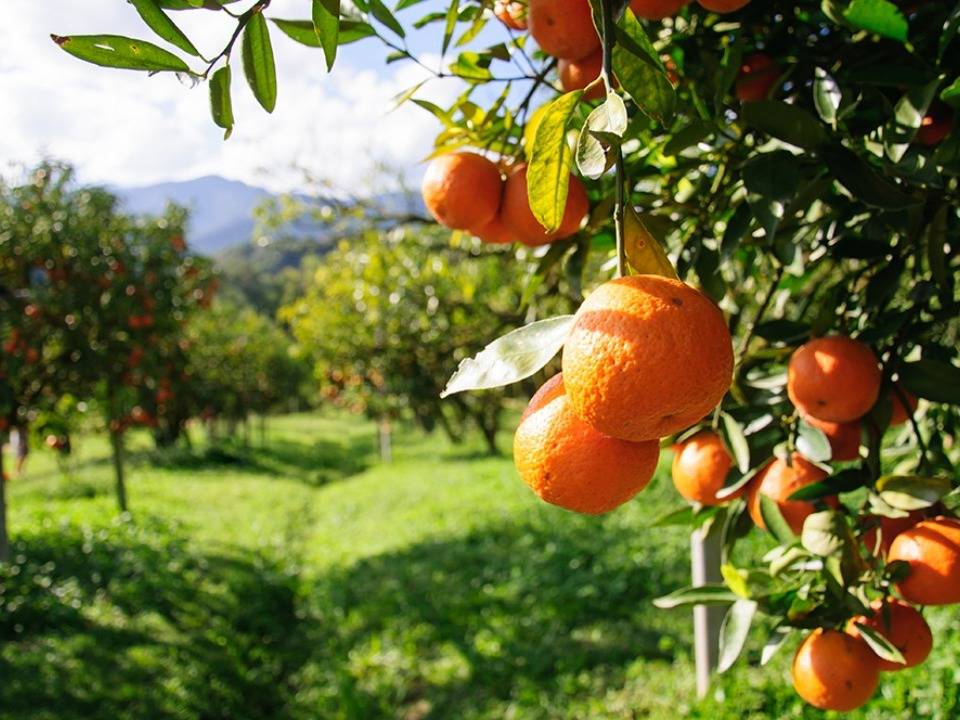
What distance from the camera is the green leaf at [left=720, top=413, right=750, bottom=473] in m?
0.96

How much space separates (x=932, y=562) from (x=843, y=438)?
23 centimetres

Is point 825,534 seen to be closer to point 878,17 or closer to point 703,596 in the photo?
point 703,596

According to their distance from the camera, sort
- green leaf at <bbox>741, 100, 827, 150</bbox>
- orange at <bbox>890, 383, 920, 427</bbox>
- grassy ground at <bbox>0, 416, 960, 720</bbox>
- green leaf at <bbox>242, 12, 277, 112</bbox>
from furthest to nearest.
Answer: grassy ground at <bbox>0, 416, 960, 720</bbox>
orange at <bbox>890, 383, 920, 427</bbox>
green leaf at <bbox>741, 100, 827, 150</bbox>
green leaf at <bbox>242, 12, 277, 112</bbox>

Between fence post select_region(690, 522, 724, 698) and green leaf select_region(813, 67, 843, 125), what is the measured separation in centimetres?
131

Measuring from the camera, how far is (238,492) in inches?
416

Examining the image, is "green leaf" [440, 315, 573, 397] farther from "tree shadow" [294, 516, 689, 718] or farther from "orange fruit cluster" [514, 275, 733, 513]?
"tree shadow" [294, 516, 689, 718]

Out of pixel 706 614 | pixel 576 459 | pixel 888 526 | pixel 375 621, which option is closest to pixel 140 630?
pixel 375 621

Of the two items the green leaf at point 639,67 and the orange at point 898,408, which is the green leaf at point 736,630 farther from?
the green leaf at point 639,67

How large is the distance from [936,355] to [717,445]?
1.20 ft

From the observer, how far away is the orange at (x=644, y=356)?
1.73 ft

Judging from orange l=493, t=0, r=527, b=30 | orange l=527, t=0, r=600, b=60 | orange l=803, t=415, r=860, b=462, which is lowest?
orange l=803, t=415, r=860, b=462

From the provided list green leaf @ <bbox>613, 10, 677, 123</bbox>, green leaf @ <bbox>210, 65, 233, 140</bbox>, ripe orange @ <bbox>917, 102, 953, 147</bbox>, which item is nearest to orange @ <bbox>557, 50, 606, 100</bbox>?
green leaf @ <bbox>613, 10, 677, 123</bbox>

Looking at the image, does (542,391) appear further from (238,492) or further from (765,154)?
(238,492)

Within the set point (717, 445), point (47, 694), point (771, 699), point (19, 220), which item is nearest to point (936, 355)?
point (717, 445)
